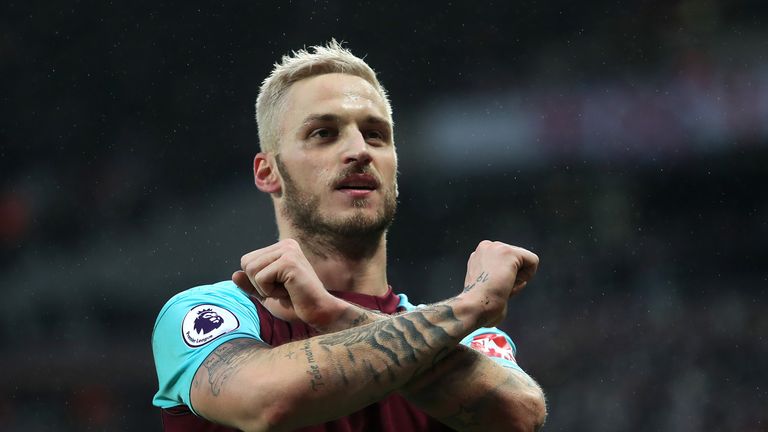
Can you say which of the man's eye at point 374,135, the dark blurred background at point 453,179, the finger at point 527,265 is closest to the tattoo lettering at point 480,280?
the finger at point 527,265

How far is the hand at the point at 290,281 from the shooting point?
2.10 m

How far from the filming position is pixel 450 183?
809 cm

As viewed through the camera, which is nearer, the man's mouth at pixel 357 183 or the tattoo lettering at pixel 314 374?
the tattoo lettering at pixel 314 374

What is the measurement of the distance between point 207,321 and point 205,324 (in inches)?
0.4

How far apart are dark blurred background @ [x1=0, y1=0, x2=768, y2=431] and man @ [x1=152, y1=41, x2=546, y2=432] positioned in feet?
Answer: 16.3

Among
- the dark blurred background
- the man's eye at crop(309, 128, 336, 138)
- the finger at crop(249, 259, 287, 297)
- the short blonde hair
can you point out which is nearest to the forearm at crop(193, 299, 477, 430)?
the finger at crop(249, 259, 287, 297)

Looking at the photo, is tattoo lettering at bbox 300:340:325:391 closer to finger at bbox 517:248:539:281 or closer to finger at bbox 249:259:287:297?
finger at bbox 249:259:287:297

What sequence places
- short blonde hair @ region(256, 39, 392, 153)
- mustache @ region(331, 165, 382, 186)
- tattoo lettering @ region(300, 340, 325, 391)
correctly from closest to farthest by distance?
tattoo lettering @ region(300, 340, 325, 391) < mustache @ region(331, 165, 382, 186) < short blonde hair @ region(256, 39, 392, 153)

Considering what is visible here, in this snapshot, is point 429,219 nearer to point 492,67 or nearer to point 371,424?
point 492,67

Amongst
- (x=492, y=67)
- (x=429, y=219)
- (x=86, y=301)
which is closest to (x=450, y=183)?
(x=429, y=219)

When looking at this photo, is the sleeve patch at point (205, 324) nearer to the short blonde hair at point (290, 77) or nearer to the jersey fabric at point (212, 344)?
the jersey fabric at point (212, 344)

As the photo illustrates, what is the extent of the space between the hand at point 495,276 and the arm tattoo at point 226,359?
1.58 ft

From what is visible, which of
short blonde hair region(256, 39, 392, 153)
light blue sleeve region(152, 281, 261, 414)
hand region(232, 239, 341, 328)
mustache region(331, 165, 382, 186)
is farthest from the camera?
short blonde hair region(256, 39, 392, 153)

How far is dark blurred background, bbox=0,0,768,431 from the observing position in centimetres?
762
